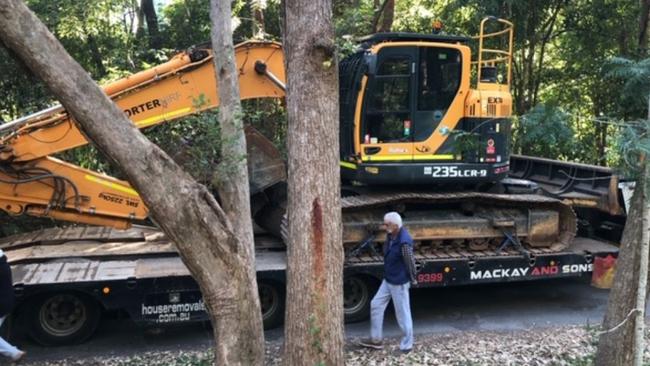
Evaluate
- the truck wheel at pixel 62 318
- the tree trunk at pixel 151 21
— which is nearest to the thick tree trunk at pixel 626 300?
the truck wheel at pixel 62 318

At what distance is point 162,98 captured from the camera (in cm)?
770

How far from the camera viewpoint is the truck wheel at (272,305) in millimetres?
7770

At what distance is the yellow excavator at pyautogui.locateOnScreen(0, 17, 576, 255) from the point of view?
7480mm

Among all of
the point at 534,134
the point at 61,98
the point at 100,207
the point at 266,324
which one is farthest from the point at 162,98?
the point at 534,134

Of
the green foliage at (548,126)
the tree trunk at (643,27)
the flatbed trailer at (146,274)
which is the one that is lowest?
the flatbed trailer at (146,274)

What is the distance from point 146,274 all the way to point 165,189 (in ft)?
10.6

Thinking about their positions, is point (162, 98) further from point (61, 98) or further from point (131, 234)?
point (61, 98)

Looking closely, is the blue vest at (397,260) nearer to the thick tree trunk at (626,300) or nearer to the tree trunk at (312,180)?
the tree trunk at (312,180)

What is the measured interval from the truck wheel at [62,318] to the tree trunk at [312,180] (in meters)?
3.25

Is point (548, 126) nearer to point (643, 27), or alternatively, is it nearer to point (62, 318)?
point (62, 318)

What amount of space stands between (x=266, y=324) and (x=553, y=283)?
16.6 feet

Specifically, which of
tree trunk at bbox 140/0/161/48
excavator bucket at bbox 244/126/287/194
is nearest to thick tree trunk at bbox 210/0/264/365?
excavator bucket at bbox 244/126/287/194

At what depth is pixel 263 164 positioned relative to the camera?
332 inches

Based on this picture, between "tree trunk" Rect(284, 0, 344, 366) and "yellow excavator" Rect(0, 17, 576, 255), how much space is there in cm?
274
